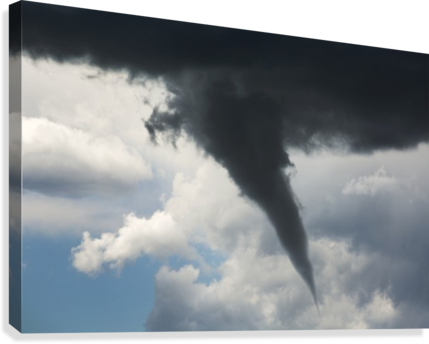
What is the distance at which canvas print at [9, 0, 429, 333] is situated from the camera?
7734 millimetres

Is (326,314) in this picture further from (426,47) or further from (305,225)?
(426,47)

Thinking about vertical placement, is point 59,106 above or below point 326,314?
above

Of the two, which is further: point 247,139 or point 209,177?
point 247,139

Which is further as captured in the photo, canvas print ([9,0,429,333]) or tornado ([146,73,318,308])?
tornado ([146,73,318,308])

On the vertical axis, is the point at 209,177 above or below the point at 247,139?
below

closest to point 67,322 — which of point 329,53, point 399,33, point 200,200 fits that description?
point 200,200

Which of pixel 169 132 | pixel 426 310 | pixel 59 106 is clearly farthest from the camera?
pixel 426 310

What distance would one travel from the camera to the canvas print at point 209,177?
7.73 metres

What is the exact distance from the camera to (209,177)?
859 centimetres

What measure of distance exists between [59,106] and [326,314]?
4986mm

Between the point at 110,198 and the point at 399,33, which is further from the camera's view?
the point at 399,33

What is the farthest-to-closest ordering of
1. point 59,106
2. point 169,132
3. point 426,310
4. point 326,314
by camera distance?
point 426,310
point 326,314
point 169,132
point 59,106

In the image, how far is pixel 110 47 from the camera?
8.20 metres

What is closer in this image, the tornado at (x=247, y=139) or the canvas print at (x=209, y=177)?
the canvas print at (x=209, y=177)
